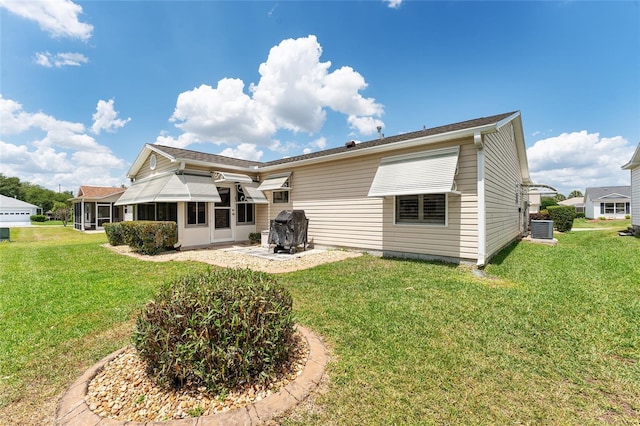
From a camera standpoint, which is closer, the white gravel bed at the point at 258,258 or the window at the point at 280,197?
the white gravel bed at the point at 258,258

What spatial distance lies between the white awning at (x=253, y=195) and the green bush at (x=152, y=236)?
3.38 m

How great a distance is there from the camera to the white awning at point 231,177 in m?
12.0

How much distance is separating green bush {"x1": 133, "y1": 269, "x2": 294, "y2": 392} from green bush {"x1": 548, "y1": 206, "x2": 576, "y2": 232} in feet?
72.2

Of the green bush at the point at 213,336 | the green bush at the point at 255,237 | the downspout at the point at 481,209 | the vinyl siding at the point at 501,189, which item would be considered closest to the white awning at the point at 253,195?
the green bush at the point at 255,237

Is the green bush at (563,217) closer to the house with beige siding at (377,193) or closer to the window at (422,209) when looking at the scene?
the house with beige siding at (377,193)

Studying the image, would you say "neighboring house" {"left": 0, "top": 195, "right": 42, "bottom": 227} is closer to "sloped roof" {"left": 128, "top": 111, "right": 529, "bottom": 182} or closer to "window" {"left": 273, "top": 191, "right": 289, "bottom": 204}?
"sloped roof" {"left": 128, "top": 111, "right": 529, "bottom": 182}

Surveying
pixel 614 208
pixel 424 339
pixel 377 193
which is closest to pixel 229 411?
pixel 424 339

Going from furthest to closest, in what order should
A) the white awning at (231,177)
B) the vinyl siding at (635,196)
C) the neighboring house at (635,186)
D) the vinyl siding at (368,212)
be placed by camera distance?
the vinyl siding at (635,196) < the neighboring house at (635,186) < the white awning at (231,177) < the vinyl siding at (368,212)

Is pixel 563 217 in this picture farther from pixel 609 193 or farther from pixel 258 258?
pixel 609 193

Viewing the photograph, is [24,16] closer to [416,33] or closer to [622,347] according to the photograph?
[416,33]

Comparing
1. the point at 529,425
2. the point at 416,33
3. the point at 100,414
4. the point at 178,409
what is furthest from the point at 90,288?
the point at 416,33

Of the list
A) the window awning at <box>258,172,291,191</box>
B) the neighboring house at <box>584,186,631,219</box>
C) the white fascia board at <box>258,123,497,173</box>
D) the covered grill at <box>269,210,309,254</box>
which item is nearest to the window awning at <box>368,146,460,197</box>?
the white fascia board at <box>258,123,497,173</box>

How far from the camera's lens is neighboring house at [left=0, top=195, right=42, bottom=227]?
118 feet

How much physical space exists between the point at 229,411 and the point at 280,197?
11.2 meters
